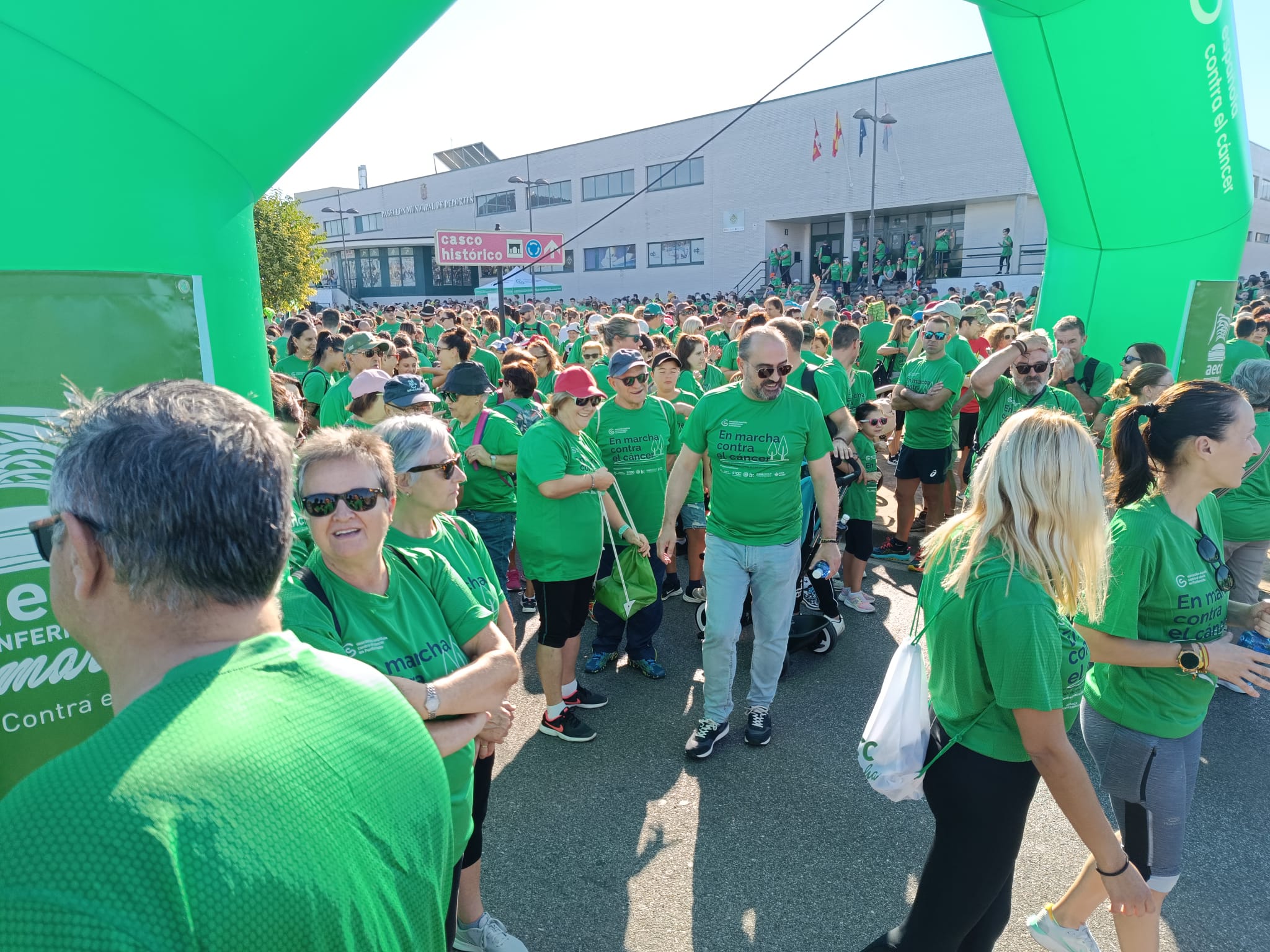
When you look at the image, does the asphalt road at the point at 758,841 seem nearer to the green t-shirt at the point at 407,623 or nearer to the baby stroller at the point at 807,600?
the baby stroller at the point at 807,600

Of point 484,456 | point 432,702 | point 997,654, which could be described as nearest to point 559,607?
point 484,456

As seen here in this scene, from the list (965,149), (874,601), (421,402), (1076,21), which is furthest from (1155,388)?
(965,149)

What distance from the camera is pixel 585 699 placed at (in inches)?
177

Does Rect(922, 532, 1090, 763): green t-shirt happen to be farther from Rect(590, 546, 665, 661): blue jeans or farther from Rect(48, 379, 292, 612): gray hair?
Rect(590, 546, 665, 661): blue jeans

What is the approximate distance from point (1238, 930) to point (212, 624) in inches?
139

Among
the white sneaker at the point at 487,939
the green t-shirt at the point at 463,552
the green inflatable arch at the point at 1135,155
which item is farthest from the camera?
the green inflatable arch at the point at 1135,155

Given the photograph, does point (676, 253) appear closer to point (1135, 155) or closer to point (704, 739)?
point (1135, 155)

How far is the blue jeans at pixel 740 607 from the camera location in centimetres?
397

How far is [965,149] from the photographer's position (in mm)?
30578

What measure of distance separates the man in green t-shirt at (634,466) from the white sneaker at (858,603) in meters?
1.67

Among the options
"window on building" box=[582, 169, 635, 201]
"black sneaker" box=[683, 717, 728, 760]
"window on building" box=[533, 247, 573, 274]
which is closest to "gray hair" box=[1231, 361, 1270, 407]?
"black sneaker" box=[683, 717, 728, 760]

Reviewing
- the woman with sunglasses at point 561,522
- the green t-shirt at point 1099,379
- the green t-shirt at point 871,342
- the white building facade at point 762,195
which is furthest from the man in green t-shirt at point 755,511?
the white building facade at point 762,195

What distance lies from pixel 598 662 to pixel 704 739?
3.87 feet

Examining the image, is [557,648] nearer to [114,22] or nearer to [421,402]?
[421,402]
